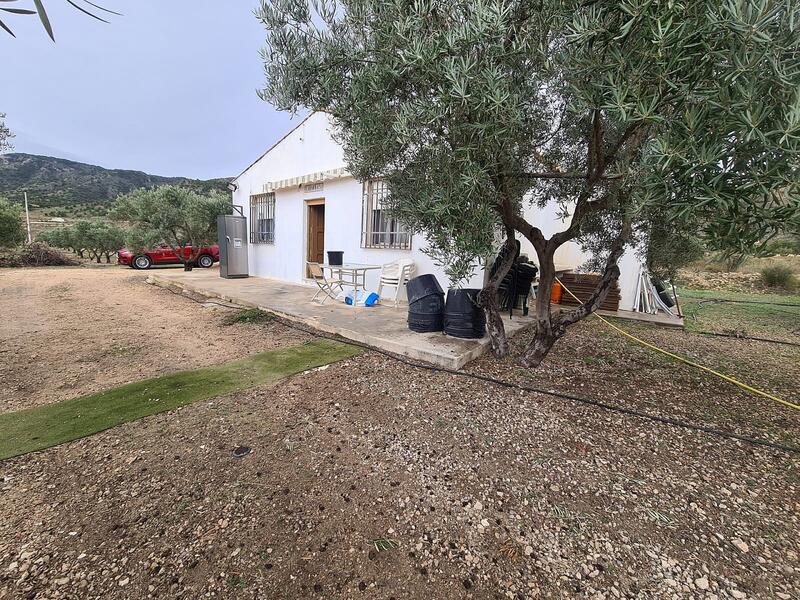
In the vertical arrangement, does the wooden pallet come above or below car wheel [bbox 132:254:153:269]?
above

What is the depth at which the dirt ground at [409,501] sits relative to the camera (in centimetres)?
139

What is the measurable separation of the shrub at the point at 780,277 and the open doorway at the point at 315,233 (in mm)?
15062

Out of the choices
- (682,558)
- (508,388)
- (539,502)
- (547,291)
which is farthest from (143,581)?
(547,291)

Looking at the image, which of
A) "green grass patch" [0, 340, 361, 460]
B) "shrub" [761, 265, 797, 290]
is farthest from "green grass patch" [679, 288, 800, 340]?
"green grass patch" [0, 340, 361, 460]

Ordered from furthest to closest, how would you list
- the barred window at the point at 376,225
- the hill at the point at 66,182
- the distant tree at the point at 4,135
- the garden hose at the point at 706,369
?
1. the hill at the point at 66,182
2. the distant tree at the point at 4,135
3. the barred window at the point at 376,225
4. the garden hose at the point at 706,369

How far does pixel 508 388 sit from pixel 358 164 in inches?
99.7

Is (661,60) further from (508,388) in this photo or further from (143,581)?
(143,581)

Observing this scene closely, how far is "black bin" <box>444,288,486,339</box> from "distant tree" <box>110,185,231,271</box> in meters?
11.5

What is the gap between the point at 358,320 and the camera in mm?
5125

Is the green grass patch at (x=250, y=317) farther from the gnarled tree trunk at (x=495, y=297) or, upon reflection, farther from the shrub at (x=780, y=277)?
the shrub at (x=780, y=277)

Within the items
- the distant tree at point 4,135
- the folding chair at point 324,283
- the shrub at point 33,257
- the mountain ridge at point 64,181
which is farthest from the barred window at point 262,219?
the mountain ridge at point 64,181

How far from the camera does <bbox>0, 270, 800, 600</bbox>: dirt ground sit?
1.39 meters

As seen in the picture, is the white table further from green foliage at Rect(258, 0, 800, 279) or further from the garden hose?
the garden hose

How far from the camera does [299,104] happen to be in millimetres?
3029
